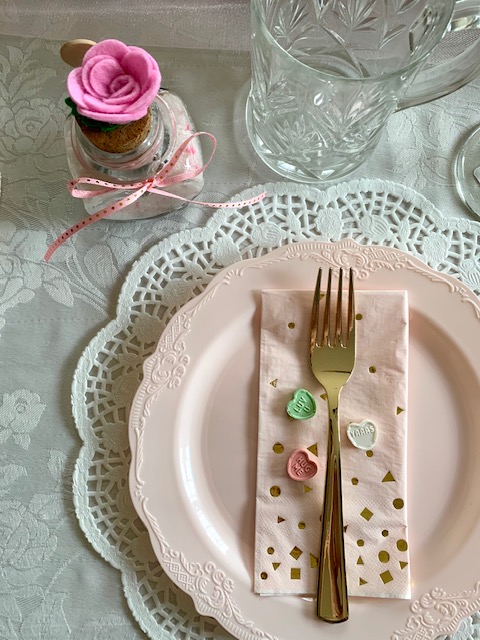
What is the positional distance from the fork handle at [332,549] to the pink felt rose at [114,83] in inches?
12.1

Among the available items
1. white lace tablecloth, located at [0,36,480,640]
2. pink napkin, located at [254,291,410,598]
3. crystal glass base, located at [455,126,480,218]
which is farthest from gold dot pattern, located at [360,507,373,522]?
crystal glass base, located at [455,126,480,218]

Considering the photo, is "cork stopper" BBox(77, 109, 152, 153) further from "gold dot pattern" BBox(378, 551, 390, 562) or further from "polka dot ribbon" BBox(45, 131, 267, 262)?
"gold dot pattern" BBox(378, 551, 390, 562)

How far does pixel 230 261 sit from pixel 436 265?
20 cm

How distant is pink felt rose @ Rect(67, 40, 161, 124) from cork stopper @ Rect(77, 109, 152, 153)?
1.0 inches

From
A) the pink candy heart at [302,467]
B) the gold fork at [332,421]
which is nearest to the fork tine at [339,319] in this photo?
the gold fork at [332,421]

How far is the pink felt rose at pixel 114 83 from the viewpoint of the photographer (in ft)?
1.65

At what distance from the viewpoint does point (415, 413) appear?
1.96 ft

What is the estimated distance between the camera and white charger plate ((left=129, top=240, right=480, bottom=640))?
0.55m

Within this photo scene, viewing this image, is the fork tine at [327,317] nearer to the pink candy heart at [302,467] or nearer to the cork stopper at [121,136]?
the pink candy heart at [302,467]

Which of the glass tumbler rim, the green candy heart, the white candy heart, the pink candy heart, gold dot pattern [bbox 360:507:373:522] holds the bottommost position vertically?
gold dot pattern [bbox 360:507:373:522]

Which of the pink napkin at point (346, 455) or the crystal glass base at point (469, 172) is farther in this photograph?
the crystal glass base at point (469, 172)

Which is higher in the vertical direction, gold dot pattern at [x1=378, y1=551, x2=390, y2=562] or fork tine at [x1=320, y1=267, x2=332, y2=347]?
fork tine at [x1=320, y1=267, x2=332, y2=347]

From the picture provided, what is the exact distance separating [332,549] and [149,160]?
14.8 inches

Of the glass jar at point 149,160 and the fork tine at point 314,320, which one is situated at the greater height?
the glass jar at point 149,160
